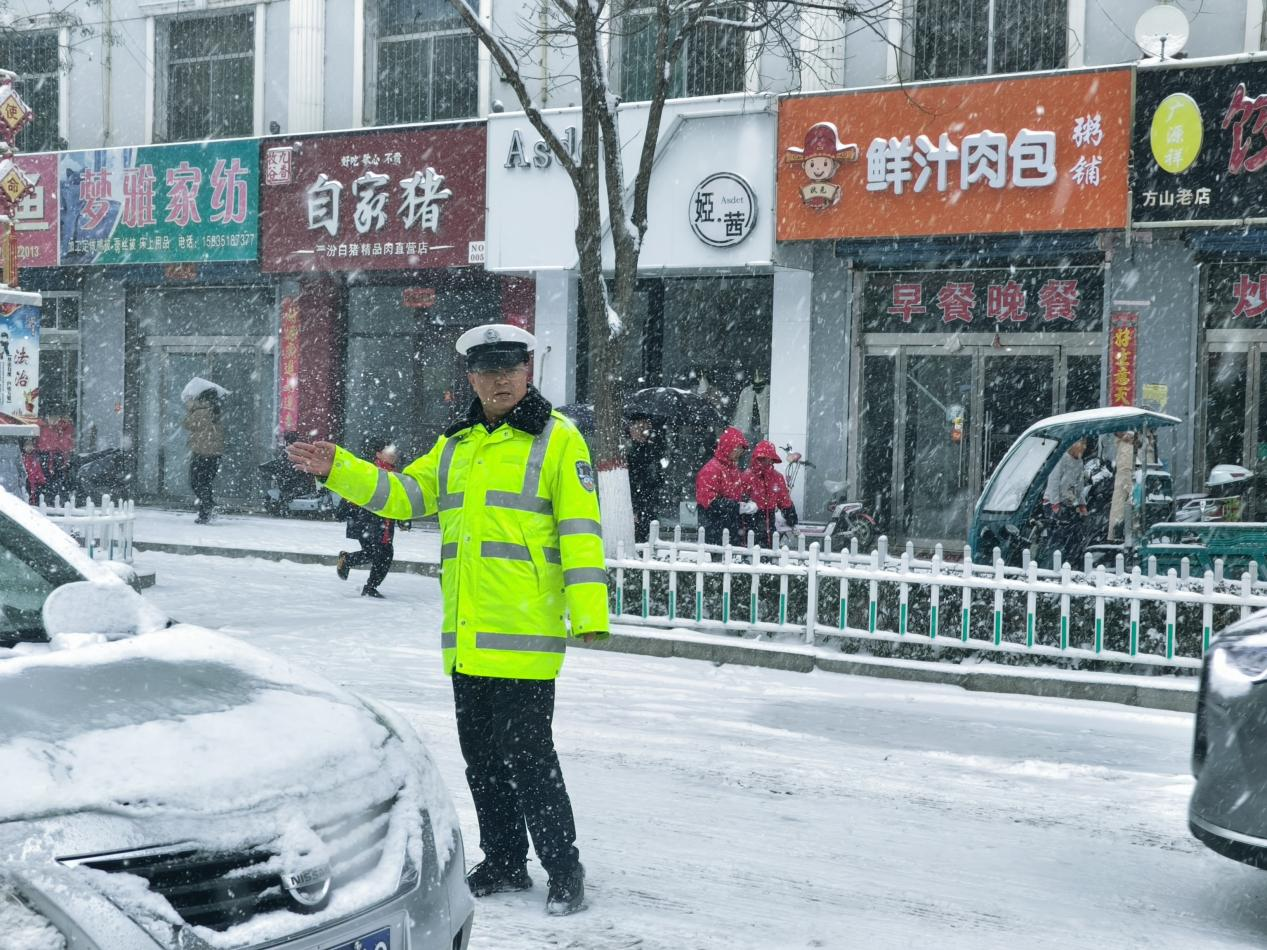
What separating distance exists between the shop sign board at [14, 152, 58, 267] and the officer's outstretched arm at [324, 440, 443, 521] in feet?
62.8

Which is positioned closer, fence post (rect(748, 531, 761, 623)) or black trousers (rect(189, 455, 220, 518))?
fence post (rect(748, 531, 761, 623))

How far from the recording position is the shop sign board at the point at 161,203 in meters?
20.6

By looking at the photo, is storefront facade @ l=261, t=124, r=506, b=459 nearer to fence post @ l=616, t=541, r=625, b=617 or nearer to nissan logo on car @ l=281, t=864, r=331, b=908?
fence post @ l=616, t=541, r=625, b=617

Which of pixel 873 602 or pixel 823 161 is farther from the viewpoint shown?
pixel 823 161

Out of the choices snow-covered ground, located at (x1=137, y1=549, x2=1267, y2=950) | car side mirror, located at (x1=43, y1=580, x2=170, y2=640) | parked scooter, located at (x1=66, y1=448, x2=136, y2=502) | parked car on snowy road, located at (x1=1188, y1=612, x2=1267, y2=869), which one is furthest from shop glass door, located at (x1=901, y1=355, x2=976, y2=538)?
car side mirror, located at (x1=43, y1=580, x2=170, y2=640)

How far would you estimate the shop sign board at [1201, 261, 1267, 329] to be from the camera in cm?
1568

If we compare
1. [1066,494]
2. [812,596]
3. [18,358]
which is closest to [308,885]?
[812,596]

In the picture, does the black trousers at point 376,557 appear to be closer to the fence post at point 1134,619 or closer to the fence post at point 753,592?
the fence post at point 753,592

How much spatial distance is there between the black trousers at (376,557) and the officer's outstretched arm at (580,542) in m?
8.57

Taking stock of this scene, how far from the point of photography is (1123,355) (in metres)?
16.0

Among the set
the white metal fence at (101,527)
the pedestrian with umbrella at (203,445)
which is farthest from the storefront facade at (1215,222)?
the pedestrian with umbrella at (203,445)

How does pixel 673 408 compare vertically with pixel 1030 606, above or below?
above

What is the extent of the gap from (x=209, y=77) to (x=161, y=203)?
6.90 ft

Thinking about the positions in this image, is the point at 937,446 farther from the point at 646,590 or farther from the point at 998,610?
the point at 998,610
